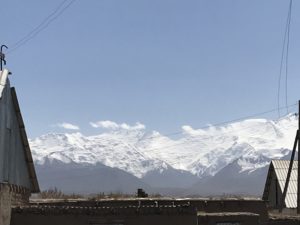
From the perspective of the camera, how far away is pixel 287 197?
52.8 meters

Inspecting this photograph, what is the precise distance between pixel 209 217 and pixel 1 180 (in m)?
10.3

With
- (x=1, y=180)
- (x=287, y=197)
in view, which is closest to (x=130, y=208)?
(x=1, y=180)

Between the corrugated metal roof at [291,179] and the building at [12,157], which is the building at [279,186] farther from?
the building at [12,157]

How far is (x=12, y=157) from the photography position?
28266 mm

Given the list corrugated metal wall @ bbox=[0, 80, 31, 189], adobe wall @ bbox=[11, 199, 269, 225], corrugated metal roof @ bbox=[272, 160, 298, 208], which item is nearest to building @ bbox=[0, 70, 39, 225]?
corrugated metal wall @ bbox=[0, 80, 31, 189]

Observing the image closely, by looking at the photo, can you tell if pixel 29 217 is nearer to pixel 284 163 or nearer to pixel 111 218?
pixel 111 218

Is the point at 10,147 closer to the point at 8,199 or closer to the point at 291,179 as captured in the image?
the point at 8,199

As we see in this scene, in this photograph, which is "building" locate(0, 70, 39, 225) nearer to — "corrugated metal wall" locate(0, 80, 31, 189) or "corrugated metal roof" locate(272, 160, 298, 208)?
"corrugated metal wall" locate(0, 80, 31, 189)

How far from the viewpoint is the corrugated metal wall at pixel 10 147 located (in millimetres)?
26969

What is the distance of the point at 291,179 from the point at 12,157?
3240cm

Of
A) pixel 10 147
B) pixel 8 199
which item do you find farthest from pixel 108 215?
pixel 10 147

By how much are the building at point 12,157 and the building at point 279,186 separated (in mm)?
Answer: 27631

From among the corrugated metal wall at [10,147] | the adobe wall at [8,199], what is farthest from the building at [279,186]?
the adobe wall at [8,199]

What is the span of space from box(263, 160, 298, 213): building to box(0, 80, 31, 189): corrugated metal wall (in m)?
28.5
